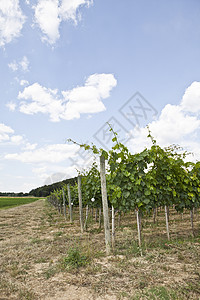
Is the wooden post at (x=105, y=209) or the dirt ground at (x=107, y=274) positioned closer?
the dirt ground at (x=107, y=274)

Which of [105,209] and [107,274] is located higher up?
[105,209]

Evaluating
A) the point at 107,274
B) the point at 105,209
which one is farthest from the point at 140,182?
the point at 107,274

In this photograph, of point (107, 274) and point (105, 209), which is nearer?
point (107, 274)

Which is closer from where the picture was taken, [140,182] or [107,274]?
[107,274]

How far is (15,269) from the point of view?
406cm

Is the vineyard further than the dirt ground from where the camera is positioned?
Yes

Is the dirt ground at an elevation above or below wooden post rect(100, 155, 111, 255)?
below

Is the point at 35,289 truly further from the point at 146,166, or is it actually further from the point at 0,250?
the point at 146,166

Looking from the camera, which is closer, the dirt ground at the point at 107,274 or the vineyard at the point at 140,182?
the dirt ground at the point at 107,274

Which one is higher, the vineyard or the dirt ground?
the vineyard

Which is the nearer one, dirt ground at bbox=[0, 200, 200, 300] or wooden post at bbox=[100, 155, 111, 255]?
dirt ground at bbox=[0, 200, 200, 300]

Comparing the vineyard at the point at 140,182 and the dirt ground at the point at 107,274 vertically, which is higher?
the vineyard at the point at 140,182

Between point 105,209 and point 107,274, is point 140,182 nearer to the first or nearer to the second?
point 105,209

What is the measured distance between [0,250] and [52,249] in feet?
4.76
